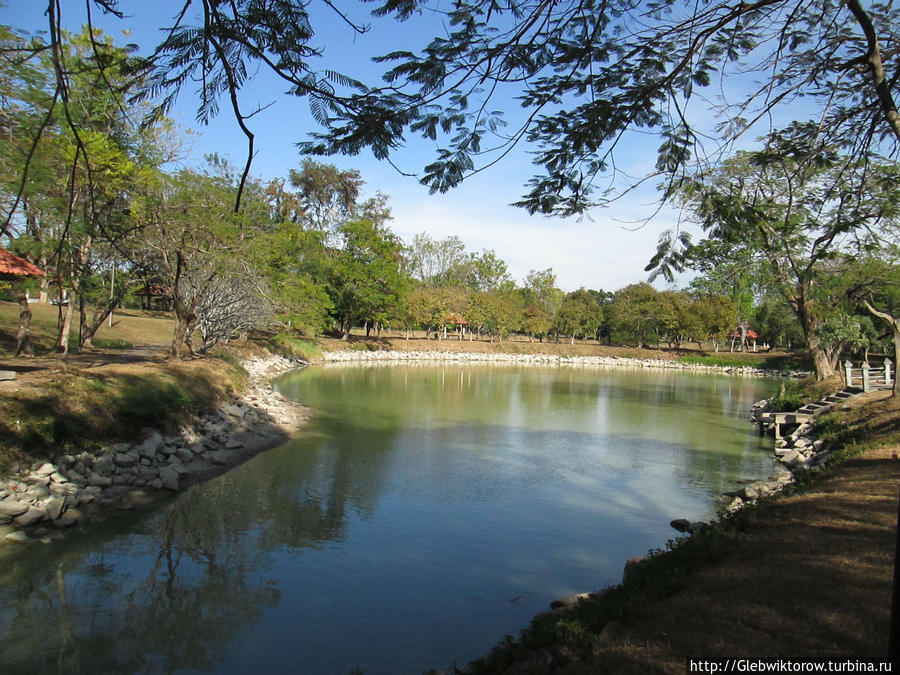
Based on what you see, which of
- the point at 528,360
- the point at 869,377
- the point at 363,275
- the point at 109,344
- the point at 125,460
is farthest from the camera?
the point at 528,360

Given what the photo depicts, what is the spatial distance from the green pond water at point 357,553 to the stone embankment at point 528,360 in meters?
25.3

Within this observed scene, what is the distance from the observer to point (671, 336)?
189ft

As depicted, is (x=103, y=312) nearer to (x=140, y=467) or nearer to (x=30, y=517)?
(x=140, y=467)

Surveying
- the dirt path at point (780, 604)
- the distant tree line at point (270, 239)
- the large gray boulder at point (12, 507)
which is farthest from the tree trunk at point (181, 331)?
the dirt path at point (780, 604)

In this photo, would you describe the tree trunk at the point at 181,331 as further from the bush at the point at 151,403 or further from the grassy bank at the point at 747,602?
the grassy bank at the point at 747,602

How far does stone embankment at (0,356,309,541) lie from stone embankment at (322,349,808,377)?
2468cm

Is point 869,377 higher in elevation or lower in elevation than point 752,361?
higher

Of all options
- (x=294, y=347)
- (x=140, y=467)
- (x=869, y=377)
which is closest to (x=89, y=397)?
(x=140, y=467)

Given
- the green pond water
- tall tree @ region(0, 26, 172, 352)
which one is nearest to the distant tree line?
tall tree @ region(0, 26, 172, 352)

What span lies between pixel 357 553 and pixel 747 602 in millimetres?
5042

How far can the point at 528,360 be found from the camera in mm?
51312

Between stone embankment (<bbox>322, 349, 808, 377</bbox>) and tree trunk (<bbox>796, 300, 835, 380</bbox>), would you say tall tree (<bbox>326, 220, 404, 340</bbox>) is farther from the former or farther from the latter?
tree trunk (<bbox>796, 300, 835, 380</bbox>)

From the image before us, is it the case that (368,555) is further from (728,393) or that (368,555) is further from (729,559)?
(728,393)

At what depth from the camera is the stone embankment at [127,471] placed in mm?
7473
